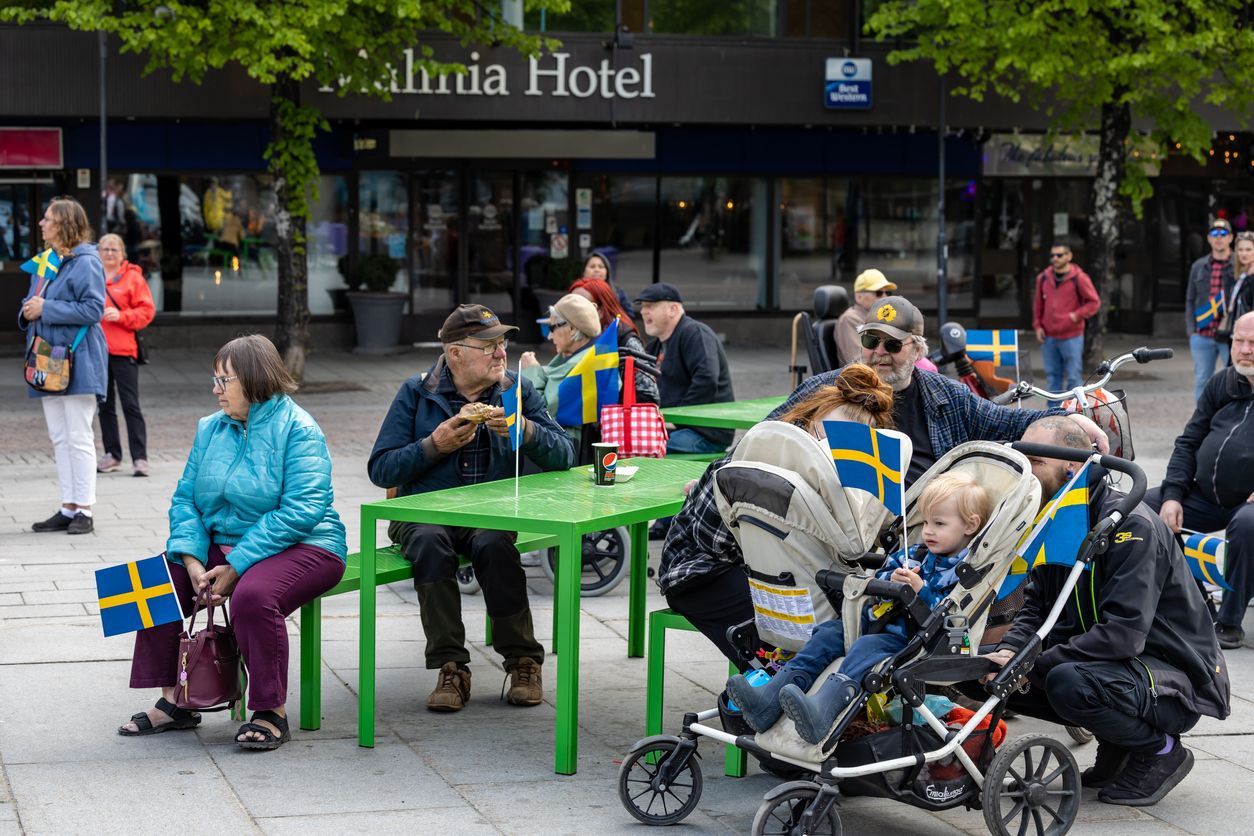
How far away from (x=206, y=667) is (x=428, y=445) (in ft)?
4.07

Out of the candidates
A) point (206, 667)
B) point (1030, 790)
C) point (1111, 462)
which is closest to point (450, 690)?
point (206, 667)

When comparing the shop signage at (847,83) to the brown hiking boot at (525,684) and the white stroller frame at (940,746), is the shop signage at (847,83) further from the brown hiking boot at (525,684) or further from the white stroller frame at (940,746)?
the white stroller frame at (940,746)

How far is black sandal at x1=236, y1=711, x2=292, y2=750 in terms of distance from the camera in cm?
604

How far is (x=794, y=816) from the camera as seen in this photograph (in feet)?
16.4

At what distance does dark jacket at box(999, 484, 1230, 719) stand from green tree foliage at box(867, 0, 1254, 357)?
47.4ft

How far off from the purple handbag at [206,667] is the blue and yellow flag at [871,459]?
2.31 meters

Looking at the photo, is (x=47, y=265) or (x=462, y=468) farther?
(x=47, y=265)

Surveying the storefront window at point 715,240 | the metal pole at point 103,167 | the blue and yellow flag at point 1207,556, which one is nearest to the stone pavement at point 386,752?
the blue and yellow flag at point 1207,556

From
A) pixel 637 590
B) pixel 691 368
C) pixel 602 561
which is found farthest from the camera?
pixel 691 368

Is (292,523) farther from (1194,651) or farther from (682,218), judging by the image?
(682,218)

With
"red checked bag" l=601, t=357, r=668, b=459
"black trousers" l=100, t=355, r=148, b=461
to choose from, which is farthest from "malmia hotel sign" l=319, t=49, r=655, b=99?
"red checked bag" l=601, t=357, r=668, b=459

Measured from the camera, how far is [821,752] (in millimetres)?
4953

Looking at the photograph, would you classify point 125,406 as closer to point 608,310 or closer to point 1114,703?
point 608,310

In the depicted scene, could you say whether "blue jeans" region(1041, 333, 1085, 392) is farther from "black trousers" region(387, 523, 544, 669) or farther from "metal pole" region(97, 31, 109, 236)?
"black trousers" region(387, 523, 544, 669)
